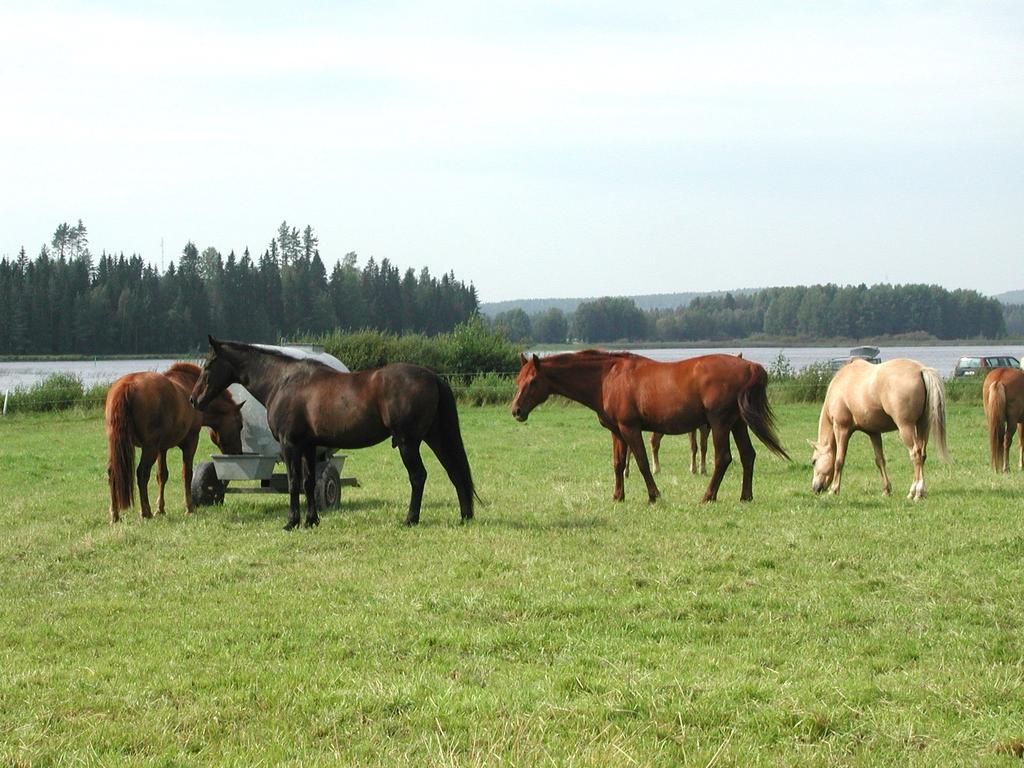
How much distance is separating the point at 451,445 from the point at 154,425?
11.0 ft

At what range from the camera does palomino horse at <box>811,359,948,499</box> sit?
39.9ft

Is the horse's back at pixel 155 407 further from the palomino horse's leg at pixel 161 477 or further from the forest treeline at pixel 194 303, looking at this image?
the forest treeline at pixel 194 303

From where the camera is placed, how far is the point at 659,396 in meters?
12.5

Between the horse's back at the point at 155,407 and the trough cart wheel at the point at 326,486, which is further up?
the horse's back at the point at 155,407

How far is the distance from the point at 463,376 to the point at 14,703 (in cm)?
3067

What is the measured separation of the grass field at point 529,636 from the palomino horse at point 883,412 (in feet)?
2.27

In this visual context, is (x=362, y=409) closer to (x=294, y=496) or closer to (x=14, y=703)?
(x=294, y=496)

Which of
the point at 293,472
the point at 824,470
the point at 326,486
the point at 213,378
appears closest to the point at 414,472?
the point at 293,472

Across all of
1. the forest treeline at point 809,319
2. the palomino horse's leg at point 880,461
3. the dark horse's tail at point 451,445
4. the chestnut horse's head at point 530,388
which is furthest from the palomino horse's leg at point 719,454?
the forest treeline at point 809,319

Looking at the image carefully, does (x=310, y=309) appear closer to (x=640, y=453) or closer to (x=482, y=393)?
(x=482, y=393)

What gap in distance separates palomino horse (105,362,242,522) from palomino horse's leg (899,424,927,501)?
746 centimetres

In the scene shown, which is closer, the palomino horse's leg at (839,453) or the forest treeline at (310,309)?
the palomino horse's leg at (839,453)

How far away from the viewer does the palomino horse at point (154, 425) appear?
11938 mm

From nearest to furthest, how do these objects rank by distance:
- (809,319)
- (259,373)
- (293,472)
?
(293,472) → (259,373) → (809,319)
